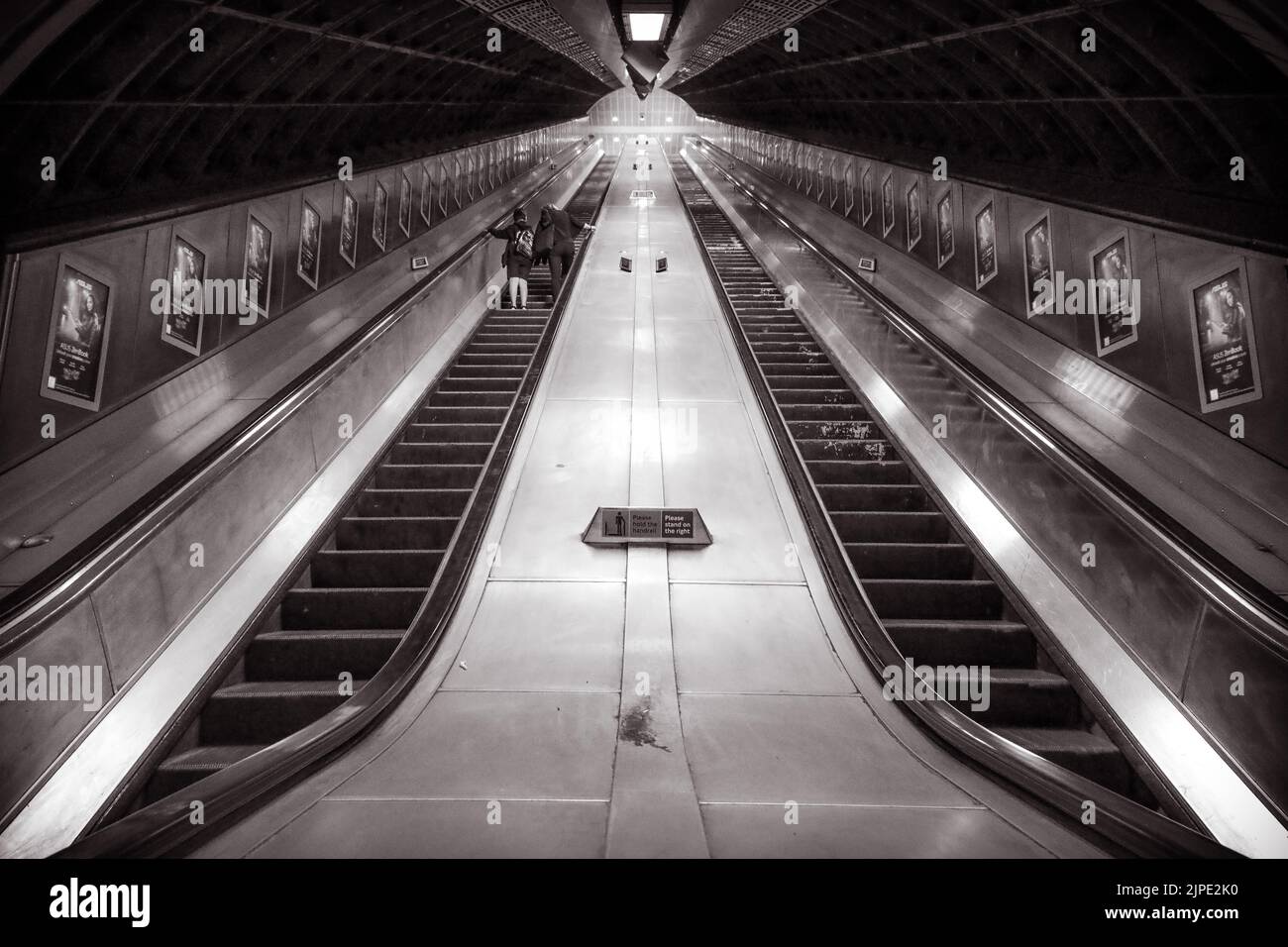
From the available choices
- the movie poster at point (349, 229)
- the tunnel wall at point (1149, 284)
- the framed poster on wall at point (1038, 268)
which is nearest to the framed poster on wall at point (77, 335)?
the movie poster at point (349, 229)

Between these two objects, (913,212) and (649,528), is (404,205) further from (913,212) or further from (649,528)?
(649,528)

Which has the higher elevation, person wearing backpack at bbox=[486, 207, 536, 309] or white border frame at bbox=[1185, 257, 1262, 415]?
person wearing backpack at bbox=[486, 207, 536, 309]

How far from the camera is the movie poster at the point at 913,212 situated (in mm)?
11094

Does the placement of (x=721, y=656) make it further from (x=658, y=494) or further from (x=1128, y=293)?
(x=1128, y=293)

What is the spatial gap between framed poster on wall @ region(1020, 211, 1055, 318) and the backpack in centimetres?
594

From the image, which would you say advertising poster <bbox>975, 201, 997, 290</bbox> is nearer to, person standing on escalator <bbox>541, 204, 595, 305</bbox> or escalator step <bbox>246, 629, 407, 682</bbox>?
person standing on escalator <bbox>541, 204, 595, 305</bbox>

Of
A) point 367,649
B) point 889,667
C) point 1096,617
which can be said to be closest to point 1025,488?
point 1096,617

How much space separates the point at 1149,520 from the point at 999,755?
4.73 ft

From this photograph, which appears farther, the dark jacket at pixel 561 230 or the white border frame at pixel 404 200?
the white border frame at pixel 404 200

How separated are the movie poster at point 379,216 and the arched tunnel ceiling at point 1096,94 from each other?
6.41m

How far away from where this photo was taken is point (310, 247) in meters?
8.47

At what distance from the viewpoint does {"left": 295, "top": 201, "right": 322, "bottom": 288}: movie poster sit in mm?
8219

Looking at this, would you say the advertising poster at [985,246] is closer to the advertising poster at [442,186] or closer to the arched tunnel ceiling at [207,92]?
the arched tunnel ceiling at [207,92]

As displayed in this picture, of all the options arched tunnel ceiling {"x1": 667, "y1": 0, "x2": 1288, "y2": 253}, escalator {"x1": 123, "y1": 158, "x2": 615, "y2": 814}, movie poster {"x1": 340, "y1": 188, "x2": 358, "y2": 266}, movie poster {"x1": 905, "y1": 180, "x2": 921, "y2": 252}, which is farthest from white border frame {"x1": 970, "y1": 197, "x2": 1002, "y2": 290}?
movie poster {"x1": 340, "y1": 188, "x2": 358, "y2": 266}
